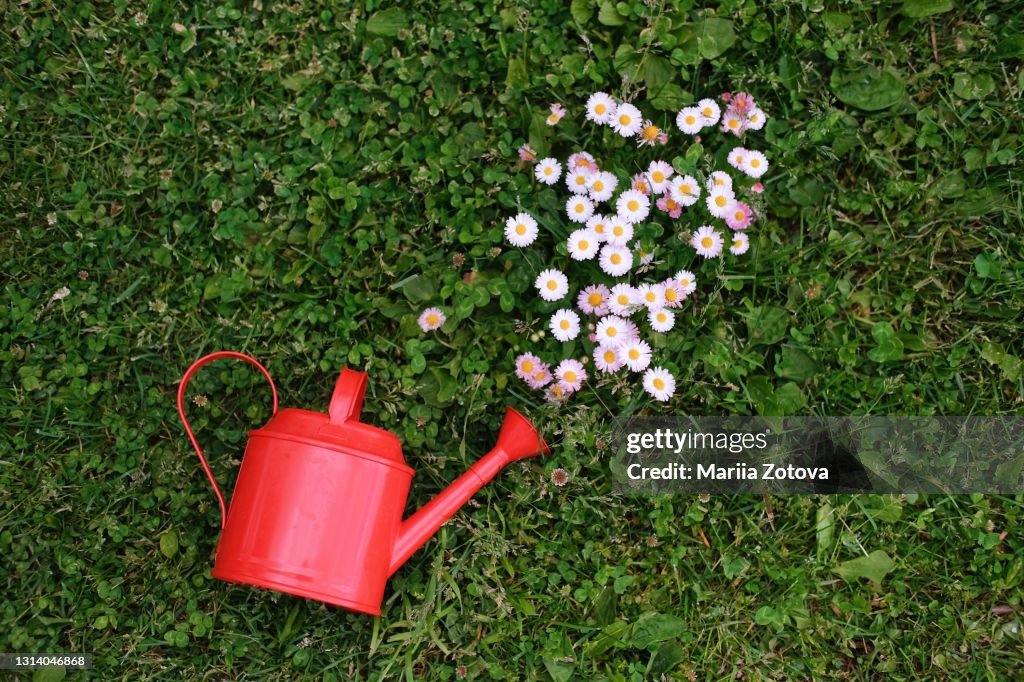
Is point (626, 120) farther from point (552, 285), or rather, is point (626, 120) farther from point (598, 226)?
A: point (552, 285)

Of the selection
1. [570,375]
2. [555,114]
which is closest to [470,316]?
[570,375]

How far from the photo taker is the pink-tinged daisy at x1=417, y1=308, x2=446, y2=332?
2.40m

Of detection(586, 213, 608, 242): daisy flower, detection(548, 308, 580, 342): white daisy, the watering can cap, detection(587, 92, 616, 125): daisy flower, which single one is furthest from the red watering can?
detection(587, 92, 616, 125): daisy flower

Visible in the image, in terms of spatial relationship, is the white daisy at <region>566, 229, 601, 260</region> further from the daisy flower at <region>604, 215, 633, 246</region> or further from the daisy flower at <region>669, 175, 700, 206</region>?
the daisy flower at <region>669, 175, 700, 206</region>

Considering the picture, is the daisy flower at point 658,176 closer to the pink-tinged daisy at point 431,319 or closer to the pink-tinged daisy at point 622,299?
the pink-tinged daisy at point 622,299

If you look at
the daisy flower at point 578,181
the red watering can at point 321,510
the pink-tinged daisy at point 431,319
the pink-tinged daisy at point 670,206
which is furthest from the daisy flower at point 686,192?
the red watering can at point 321,510

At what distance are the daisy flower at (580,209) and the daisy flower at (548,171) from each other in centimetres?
9

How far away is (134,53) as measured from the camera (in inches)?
102

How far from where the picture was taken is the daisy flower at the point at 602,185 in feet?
7.88

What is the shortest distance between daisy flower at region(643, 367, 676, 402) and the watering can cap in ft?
2.42

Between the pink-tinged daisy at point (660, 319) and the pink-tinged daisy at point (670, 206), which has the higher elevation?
the pink-tinged daisy at point (670, 206)

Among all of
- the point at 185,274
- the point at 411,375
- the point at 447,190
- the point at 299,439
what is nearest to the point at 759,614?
the point at 411,375

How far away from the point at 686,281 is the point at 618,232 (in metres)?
0.24

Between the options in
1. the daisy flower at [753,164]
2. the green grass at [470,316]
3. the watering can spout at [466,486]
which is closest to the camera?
the watering can spout at [466,486]
